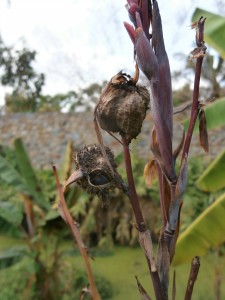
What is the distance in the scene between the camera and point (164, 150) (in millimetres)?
556

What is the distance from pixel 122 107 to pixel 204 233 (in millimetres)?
1619

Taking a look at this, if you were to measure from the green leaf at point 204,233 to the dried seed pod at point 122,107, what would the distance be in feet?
4.97

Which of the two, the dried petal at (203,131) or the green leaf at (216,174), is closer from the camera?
the dried petal at (203,131)

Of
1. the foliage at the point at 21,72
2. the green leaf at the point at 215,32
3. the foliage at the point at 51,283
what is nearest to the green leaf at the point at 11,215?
the foliage at the point at 51,283

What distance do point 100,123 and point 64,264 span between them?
2896 millimetres

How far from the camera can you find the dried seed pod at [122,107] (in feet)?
1.84

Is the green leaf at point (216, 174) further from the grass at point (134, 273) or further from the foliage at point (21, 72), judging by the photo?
the foliage at point (21, 72)

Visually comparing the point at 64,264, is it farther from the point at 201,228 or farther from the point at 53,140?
the point at 53,140

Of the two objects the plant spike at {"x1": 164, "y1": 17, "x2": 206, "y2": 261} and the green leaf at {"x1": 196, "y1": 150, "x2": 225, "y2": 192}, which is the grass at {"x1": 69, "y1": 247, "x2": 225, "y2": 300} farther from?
the plant spike at {"x1": 164, "y1": 17, "x2": 206, "y2": 261}

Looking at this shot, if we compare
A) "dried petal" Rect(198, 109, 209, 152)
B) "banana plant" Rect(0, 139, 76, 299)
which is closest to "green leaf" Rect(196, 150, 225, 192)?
"banana plant" Rect(0, 139, 76, 299)

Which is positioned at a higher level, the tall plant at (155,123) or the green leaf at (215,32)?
the green leaf at (215,32)

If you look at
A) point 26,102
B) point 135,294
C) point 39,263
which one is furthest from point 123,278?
point 26,102

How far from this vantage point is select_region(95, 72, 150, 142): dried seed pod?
1.84 feet

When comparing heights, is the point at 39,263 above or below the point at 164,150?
below
